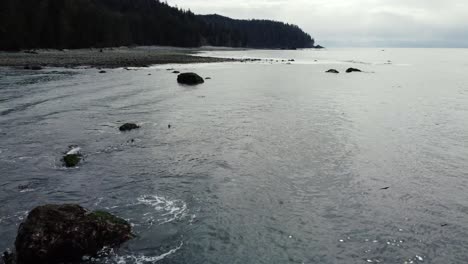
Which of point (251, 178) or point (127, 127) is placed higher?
point (127, 127)

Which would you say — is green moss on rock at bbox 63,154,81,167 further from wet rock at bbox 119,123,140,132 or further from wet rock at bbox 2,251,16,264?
wet rock at bbox 2,251,16,264

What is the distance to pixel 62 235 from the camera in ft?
34.6

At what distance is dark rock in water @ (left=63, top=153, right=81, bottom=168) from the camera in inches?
728

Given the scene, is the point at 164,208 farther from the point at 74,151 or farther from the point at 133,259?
the point at 74,151

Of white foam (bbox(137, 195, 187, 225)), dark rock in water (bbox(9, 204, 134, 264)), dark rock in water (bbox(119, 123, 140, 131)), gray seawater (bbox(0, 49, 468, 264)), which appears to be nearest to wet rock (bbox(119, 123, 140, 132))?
dark rock in water (bbox(119, 123, 140, 131))

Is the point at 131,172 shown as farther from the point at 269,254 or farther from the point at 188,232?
the point at 269,254

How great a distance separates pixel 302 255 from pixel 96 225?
18.9 feet

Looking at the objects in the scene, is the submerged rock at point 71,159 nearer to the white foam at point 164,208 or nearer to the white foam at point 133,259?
the white foam at point 164,208

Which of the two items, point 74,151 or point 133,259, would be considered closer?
point 133,259

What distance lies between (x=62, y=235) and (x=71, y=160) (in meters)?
8.74

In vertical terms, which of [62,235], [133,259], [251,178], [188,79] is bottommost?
[133,259]

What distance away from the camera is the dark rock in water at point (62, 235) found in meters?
10.2

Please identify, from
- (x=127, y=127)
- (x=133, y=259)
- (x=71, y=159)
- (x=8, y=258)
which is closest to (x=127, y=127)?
(x=127, y=127)

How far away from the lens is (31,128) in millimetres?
25906
